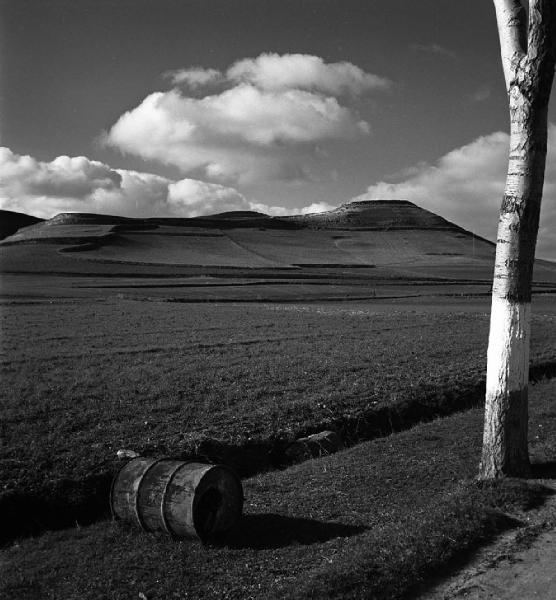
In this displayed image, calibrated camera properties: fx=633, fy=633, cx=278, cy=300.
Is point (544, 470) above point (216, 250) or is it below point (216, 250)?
below

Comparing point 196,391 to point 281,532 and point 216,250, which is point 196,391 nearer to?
point 281,532

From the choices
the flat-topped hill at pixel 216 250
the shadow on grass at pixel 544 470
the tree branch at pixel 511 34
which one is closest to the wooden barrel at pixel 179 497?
the shadow on grass at pixel 544 470

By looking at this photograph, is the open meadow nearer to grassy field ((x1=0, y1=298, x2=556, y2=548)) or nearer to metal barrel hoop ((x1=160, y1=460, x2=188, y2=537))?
grassy field ((x1=0, y1=298, x2=556, y2=548))

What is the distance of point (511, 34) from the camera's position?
438 inches

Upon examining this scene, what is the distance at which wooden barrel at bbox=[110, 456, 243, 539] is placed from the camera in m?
9.24

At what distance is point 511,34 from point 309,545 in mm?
9207

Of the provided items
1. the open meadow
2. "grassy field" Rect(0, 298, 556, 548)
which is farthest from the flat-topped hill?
the open meadow

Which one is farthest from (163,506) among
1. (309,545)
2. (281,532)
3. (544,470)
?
(544,470)

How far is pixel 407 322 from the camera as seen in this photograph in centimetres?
4269

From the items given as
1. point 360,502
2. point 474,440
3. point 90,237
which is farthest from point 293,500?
point 90,237

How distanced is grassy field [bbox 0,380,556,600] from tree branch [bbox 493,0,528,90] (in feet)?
23.7

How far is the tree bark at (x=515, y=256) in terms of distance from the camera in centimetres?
1095

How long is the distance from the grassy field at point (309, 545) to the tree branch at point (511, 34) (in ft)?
23.7

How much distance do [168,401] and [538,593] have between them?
12647 mm
